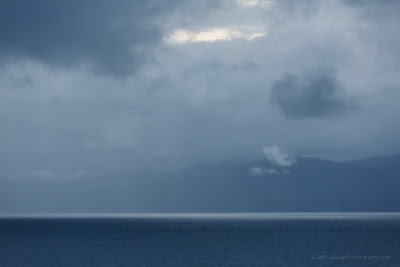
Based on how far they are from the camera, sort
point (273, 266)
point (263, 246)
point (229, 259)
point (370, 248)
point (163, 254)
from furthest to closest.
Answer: point (263, 246) → point (370, 248) → point (163, 254) → point (229, 259) → point (273, 266)

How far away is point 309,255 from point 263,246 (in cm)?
2535

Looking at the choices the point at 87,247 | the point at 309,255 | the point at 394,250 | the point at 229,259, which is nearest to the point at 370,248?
the point at 394,250

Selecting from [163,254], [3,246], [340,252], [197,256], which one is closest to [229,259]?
[197,256]

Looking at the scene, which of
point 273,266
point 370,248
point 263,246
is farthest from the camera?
point 263,246

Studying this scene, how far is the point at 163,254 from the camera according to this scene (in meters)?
122

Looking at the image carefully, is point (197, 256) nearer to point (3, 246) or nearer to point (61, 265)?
point (61, 265)

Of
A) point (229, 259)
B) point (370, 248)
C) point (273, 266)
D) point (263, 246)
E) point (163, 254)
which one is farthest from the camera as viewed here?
point (263, 246)

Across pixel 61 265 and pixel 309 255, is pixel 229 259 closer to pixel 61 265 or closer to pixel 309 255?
pixel 309 255

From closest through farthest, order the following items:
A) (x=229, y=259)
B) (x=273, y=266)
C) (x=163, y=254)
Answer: (x=273, y=266) → (x=229, y=259) → (x=163, y=254)

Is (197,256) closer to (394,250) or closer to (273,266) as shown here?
(273,266)

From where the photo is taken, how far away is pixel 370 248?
434ft

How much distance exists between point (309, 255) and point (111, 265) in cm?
4303

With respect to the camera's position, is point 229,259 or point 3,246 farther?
point 3,246

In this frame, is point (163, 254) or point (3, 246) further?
point (3, 246)
